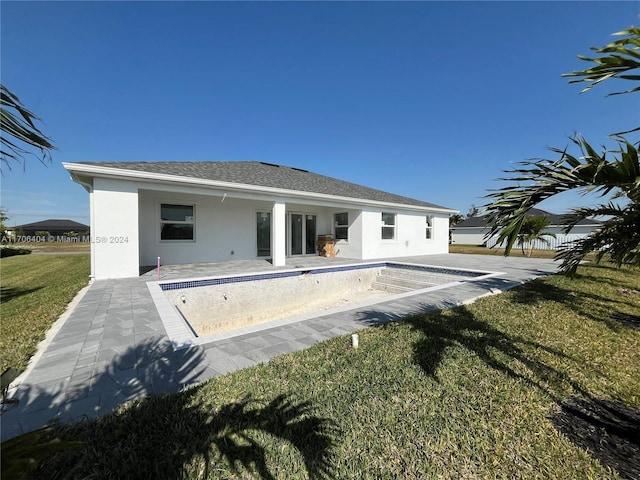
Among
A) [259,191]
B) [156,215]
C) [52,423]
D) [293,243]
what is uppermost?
[259,191]

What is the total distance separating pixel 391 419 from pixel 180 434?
1.74m

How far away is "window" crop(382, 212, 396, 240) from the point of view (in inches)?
639

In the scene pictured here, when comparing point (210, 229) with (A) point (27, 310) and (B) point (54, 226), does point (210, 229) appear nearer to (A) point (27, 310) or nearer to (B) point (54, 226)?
(A) point (27, 310)

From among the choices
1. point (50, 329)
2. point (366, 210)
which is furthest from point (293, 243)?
point (50, 329)

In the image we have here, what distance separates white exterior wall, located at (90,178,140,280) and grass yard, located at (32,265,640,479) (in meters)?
6.99

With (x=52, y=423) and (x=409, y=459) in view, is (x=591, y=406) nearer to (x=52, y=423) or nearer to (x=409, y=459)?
(x=409, y=459)

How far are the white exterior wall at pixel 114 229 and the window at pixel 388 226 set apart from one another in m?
12.2

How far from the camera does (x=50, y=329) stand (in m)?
4.53

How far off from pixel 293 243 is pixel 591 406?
13.4 m

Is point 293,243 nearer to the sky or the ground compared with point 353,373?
nearer to the sky

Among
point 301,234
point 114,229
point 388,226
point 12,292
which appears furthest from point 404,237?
point 12,292

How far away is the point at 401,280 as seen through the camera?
37.7ft

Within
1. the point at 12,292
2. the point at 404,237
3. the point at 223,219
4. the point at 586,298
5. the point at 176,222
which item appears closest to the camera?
the point at 586,298

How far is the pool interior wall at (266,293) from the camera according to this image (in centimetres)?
749
